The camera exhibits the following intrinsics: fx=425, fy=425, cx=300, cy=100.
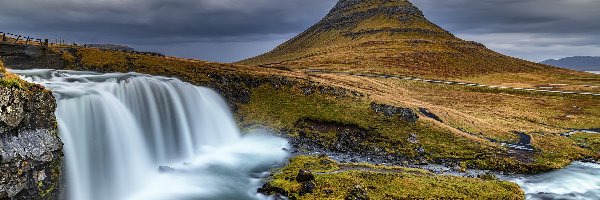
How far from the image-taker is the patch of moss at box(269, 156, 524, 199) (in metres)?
28.7

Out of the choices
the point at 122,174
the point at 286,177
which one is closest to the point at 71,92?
the point at 122,174

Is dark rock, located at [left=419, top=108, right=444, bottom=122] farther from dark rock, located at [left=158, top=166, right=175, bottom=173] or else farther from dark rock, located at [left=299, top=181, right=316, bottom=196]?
dark rock, located at [left=158, top=166, right=175, bottom=173]

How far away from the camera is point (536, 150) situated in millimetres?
45625

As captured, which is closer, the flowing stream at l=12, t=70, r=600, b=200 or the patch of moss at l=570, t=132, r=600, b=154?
the flowing stream at l=12, t=70, r=600, b=200

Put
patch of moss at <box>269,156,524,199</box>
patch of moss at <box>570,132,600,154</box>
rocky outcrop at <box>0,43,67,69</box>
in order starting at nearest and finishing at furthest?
patch of moss at <box>269,156,524,199</box>
patch of moss at <box>570,132,600,154</box>
rocky outcrop at <box>0,43,67,69</box>

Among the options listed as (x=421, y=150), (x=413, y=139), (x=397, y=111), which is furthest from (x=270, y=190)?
(x=397, y=111)

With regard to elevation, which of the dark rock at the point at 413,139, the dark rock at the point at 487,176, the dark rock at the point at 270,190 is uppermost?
the dark rock at the point at 413,139

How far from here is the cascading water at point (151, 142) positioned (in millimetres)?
29500

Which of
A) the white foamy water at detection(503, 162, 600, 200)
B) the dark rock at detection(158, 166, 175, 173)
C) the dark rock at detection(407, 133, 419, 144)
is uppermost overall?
the dark rock at detection(407, 133, 419, 144)

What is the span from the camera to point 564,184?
3559 cm

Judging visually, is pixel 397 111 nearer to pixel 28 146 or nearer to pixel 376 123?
pixel 376 123

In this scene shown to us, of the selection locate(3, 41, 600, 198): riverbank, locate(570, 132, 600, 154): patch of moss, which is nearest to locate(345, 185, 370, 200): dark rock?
locate(3, 41, 600, 198): riverbank

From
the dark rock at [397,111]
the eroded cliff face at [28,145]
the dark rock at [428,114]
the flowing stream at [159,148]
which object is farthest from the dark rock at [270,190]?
the dark rock at [428,114]

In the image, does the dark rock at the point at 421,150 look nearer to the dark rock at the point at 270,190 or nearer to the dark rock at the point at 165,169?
the dark rock at the point at 270,190
